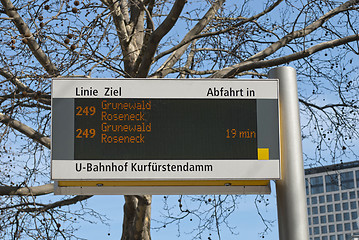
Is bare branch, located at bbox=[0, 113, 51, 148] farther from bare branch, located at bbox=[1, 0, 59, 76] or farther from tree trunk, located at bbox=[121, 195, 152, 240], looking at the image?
tree trunk, located at bbox=[121, 195, 152, 240]

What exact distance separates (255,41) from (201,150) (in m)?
6.38

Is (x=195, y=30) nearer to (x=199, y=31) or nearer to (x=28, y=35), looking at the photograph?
(x=199, y=31)

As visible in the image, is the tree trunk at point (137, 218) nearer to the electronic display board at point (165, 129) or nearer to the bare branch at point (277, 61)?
the bare branch at point (277, 61)

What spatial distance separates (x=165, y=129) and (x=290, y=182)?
108 cm

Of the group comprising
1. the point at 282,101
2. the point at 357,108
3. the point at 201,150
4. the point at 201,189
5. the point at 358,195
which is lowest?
the point at 201,189

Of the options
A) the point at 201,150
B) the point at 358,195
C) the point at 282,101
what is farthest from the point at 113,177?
the point at 358,195

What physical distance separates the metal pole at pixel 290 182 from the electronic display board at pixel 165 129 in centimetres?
10

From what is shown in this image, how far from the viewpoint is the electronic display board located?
172 inches

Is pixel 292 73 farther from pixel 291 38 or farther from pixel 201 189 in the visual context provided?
pixel 291 38

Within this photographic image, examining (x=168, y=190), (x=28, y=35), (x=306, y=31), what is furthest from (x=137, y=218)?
(x=168, y=190)

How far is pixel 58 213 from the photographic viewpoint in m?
9.28

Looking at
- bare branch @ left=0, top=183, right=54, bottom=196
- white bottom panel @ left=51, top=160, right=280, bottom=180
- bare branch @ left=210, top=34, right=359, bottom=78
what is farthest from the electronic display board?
bare branch @ left=0, top=183, right=54, bottom=196

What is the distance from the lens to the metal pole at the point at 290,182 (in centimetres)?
448

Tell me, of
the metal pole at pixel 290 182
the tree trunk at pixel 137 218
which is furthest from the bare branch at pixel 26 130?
the metal pole at pixel 290 182
